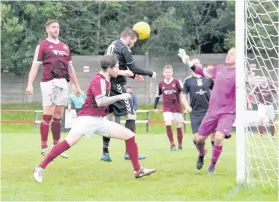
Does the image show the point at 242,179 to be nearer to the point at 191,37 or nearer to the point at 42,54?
the point at 42,54

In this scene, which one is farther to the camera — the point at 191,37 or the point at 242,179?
the point at 191,37

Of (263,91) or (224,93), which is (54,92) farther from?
(263,91)

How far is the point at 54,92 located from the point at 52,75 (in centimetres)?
30

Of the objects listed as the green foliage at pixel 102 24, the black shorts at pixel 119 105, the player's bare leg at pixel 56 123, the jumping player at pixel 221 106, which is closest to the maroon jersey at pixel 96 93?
the jumping player at pixel 221 106

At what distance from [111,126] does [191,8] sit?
84.6ft

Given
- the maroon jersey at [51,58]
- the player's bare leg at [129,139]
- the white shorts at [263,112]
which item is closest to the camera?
the player's bare leg at [129,139]

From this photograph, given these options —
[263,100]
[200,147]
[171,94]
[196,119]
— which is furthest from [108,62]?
[171,94]

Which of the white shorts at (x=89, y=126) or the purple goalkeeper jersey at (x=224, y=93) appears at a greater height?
the purple goalkeeper jersey at (x=224, y=93)

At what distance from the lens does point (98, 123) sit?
9000 millimetres

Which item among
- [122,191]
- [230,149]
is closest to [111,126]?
[122,191]

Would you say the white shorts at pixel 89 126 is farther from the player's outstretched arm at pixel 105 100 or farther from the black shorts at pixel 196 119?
the black shorts at pixel 196 119

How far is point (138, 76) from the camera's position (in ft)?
35.7

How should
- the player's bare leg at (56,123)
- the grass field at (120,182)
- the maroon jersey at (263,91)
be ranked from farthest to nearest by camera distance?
the player's bare leg at (56,123), the maroon jersey at (263,91), the grass field at (120,182)

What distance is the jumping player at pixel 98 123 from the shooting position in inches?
350
